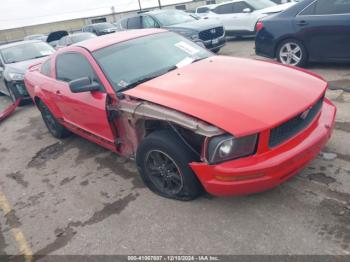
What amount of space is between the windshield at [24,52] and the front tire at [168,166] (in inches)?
283

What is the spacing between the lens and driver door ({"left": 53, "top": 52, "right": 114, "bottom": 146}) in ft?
12.6

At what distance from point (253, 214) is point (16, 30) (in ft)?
181

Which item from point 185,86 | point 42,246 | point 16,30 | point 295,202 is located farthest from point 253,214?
point 16,30

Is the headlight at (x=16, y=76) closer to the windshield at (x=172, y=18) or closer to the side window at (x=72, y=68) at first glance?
the side window at (x=72, y=68)

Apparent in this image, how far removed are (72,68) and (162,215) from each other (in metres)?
2.38

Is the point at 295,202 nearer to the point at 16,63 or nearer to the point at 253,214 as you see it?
the point at 253,214

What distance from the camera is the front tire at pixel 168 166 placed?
9.88ft

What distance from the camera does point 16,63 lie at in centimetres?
884

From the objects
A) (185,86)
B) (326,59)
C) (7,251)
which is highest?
(185,86)

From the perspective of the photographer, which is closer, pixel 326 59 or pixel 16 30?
pixel 326 59

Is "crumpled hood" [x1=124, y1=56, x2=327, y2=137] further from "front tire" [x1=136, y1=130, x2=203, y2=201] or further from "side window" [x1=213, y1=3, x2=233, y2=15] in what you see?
"side window" [x1=213, y1=3, x2=233, y2=15]

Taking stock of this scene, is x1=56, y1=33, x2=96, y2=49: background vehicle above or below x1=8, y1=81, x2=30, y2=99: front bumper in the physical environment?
above

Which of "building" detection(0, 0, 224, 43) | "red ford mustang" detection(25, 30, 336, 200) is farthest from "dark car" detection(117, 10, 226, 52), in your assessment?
"building" detection(0, 0, 224, 43)

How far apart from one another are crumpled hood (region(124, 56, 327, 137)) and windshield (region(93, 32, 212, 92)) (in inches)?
8.4
